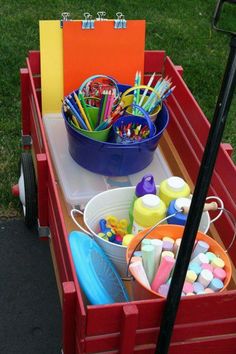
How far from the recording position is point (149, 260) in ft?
3.79

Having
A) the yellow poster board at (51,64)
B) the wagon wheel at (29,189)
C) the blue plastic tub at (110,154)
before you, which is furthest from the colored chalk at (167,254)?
the yellow poster board at (51,64)

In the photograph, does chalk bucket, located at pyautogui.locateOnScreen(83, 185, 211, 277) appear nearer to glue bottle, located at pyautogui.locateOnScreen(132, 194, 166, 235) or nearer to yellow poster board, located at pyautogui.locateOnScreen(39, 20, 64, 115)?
glue bottle, located at pyautogui.locateOnScreen(132, 194, 166, 235)

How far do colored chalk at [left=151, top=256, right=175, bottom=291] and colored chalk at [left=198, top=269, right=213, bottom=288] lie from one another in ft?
0.25

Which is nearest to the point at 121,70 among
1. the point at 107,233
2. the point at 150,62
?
the point at 150,62

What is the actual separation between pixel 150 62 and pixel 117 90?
275 millimetres

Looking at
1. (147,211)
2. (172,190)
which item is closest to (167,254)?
(147,211)

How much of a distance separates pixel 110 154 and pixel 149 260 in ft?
1.38

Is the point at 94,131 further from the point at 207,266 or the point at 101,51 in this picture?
the point at 207,266

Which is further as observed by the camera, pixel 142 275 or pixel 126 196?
pixel 126 196

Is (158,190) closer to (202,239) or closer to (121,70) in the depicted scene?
(202,239)

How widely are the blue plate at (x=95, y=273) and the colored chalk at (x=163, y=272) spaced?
11 cm

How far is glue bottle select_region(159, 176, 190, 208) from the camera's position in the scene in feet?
4.55

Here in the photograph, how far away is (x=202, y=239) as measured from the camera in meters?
1.25

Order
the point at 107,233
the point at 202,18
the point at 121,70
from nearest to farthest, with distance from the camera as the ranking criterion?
the point at 107,233 < the point at 121,70 < the point at 202,18
